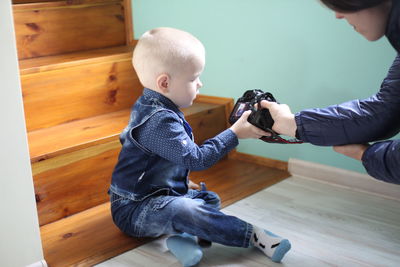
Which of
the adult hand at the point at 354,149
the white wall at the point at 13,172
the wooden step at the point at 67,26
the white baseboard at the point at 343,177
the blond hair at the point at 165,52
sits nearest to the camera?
the white wall at the point at 13,172

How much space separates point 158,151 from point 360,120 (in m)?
0.50

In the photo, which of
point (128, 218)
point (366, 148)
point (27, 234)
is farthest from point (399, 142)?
point (27, 234)

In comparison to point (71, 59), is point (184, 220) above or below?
below

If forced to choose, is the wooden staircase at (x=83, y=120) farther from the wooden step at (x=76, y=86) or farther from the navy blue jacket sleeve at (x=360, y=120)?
the navy blue jacket sleeve at (x=360, y=120)

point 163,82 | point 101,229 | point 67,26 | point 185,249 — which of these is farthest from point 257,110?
point 67,26

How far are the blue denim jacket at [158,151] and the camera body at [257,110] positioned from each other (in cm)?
7

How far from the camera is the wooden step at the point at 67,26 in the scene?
194 cm

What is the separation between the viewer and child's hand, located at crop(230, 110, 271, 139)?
1363 millimetres

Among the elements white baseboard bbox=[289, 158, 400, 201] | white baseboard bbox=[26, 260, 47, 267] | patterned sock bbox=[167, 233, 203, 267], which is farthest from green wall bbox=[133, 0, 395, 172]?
white baseboard bbox=[26, 260, 47, 267]

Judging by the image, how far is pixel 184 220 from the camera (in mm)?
1353

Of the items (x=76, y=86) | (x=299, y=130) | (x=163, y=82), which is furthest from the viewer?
(x=76, y=86)

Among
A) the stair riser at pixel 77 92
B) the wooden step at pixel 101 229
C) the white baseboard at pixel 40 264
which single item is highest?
the stair riser at pixel 77 92

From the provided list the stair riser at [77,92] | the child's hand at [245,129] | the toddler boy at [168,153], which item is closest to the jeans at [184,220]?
the toddler boy at [168,153]

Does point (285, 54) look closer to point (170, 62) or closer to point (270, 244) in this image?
point (170, 62)
